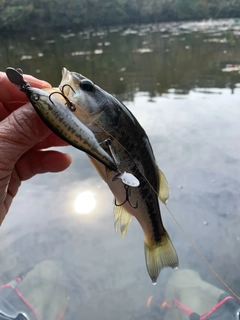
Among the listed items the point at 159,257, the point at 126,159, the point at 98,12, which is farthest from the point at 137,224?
the point at 98,12

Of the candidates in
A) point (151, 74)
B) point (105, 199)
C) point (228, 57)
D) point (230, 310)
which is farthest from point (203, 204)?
point (228, 57)

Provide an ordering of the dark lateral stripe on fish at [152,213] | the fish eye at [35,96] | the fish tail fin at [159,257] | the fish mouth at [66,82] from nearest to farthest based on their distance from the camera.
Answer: the fish eye at [35,96] → the fish mouth at [66,82] → the dark lateral stripe on fish at [152,213] → the fish tail fin at [159,257]

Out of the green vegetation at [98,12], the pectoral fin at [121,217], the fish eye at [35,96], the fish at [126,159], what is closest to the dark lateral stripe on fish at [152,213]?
the fish at [126,159]

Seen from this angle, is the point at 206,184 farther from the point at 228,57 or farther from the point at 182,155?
the point at 228,57

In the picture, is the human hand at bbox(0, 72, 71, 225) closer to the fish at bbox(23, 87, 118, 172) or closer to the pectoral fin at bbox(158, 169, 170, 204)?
the fish at bbox(23, 87, 118, 172)

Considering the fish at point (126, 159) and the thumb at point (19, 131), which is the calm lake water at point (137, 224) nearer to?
the fish at point (126, 159)

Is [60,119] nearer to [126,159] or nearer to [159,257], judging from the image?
[126,159]

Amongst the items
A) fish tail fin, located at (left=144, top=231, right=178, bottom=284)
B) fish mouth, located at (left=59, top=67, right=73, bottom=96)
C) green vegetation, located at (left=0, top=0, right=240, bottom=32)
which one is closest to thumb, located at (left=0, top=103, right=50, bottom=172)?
fish mouth, located at (left=59, top=67, right=73, bottom=96)
